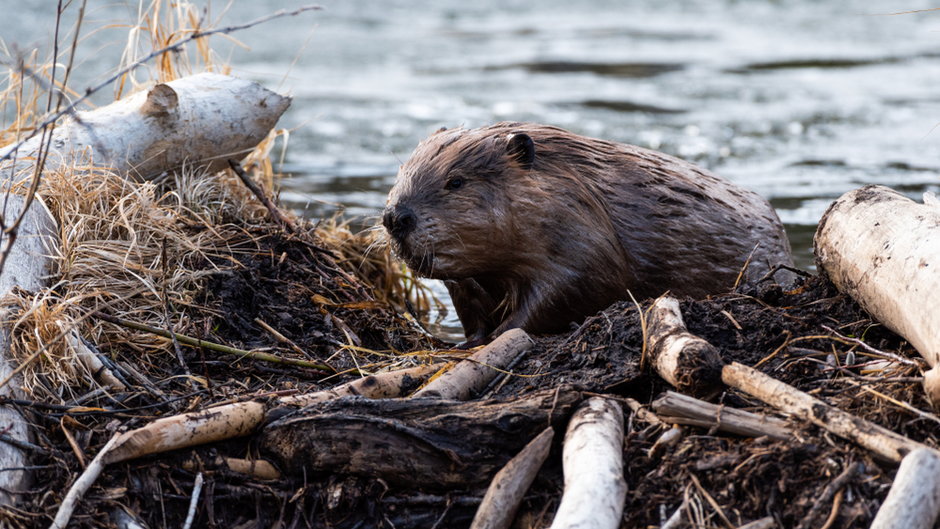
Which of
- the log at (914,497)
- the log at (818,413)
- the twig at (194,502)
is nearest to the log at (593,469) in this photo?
the log at (818,413)

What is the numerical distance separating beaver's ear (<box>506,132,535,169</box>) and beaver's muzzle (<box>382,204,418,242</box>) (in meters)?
0.47

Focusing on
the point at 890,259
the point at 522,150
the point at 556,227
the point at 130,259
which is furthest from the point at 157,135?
the point at 890,259

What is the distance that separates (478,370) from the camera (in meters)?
3.33

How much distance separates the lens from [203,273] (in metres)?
4.08

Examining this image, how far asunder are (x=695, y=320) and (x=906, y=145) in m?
6.43

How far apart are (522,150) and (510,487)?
172 centimetres

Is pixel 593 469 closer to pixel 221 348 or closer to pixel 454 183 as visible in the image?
pixel 221 348

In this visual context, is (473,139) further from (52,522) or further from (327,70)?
(327,70)

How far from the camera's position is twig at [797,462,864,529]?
2449 millimetres

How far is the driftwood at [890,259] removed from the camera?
2.91 m

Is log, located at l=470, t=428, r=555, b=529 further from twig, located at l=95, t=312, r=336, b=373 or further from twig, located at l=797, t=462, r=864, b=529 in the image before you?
twig, located at l=95, t=312, r=336, b=373

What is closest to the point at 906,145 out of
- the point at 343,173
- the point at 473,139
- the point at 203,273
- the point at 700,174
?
the point at 343,173

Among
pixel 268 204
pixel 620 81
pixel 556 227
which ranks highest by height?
pixel 556 227

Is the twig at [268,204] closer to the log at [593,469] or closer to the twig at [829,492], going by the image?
the log at [593,469]
